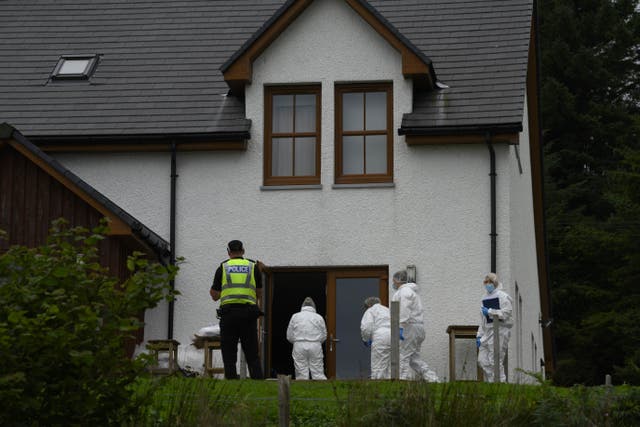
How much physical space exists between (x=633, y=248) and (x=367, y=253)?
23.2m

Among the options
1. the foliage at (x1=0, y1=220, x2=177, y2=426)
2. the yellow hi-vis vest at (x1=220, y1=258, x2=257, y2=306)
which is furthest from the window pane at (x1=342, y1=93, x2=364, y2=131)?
the foliage at (x1=0, y1=220, x2=177, y2=426)

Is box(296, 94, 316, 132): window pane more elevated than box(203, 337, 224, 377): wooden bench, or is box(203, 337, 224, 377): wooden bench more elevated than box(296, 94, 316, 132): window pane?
box(296, 94, 316, 132): window pane

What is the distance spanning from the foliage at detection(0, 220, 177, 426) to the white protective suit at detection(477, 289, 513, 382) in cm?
965

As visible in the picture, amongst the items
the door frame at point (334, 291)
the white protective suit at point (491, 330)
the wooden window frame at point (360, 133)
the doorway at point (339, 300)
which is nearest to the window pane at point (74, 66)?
the wooden window frame at point (360, 133)

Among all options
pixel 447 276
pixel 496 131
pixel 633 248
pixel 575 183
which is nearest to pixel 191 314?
pixel 447 276

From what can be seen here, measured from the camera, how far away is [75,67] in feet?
85.4

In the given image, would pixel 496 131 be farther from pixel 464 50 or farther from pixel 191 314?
pixel 191 314

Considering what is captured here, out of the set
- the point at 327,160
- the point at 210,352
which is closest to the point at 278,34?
the point at 327,160

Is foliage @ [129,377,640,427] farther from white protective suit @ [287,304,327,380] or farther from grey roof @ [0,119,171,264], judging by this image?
grey roof @ [0,119,171,264]

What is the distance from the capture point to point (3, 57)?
2648cm

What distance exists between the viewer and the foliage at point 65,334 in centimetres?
1040

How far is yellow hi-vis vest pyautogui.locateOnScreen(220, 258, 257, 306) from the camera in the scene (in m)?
18.8

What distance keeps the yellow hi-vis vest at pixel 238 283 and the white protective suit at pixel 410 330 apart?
7.83ft

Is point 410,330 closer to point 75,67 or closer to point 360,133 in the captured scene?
point 360,133
